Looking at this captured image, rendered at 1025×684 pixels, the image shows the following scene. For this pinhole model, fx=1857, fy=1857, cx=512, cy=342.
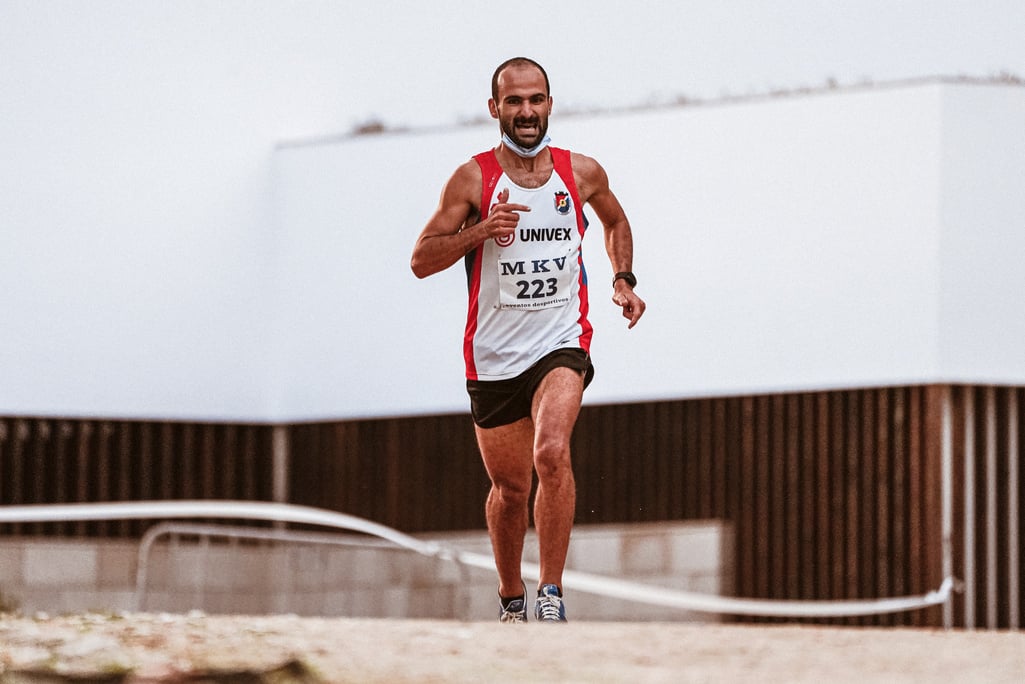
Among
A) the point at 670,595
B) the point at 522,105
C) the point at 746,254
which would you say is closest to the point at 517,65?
the point at 522,105

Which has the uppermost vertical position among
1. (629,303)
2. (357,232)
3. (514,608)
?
(357,232)

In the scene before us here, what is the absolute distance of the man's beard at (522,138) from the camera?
19.5ft

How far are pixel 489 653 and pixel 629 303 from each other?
6.73ft

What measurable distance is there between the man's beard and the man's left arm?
0.69ft

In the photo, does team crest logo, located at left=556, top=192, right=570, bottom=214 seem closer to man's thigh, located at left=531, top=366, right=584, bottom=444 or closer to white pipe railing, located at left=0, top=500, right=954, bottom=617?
man's thigh, located at left=531, top=366, right=584, bottom=444

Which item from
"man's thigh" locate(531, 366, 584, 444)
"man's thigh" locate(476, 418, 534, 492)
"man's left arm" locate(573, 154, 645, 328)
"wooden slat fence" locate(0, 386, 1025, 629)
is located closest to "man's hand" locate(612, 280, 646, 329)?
"man's left arm" locate(573, 154, 645, 328)

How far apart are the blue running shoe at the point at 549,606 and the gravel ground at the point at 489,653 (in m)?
1.12

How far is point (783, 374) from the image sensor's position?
47.6 ft

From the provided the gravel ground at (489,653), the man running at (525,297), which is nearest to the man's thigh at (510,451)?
the man running at (525,297)

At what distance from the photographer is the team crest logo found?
5.97m

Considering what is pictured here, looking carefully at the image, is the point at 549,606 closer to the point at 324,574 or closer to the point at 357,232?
the point at 324,574

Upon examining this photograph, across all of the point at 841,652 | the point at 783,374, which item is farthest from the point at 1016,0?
the point at 841,652

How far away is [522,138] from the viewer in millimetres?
5961

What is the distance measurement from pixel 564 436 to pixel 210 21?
11029 millimetres
